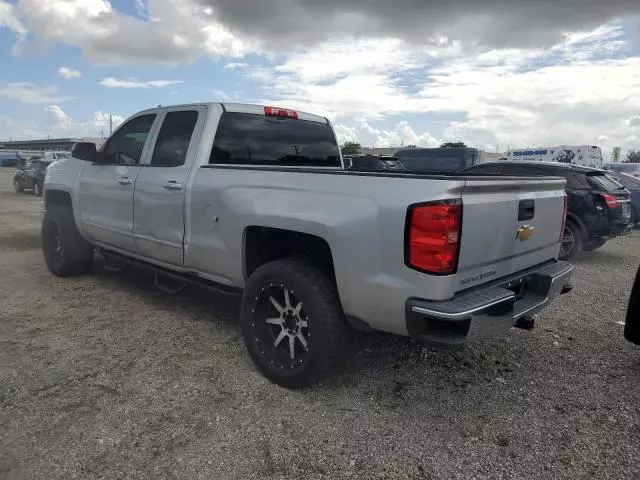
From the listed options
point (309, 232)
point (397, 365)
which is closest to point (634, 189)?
point (397, 365)

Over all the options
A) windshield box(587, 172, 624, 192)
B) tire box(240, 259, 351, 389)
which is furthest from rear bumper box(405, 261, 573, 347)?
windshield box(587, 172, 624, 192)

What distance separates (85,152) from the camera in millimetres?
5164

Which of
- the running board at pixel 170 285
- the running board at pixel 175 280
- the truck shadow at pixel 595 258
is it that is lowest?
the truck shadow at pixel 595 258

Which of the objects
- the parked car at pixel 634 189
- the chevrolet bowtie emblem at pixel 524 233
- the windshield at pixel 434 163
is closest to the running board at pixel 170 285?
the chevrolet bowtie emblem at pixel 524 233

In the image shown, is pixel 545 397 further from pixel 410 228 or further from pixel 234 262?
pixel 234 262

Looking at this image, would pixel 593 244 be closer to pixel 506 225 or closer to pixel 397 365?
pixel 397 365

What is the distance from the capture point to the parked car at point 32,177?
19625 mm

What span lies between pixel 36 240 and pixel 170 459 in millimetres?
7657

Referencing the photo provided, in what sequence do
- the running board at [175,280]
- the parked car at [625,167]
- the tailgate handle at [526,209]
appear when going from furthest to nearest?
the parked car at [625,167] → the running board at [175,280] → the tailgate handle at [526,209]

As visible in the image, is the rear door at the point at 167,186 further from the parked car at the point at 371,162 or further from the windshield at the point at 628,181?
the windshield at the point at 628,181

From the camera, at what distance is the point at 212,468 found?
2.51 meters

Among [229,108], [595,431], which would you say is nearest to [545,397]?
[595,431]

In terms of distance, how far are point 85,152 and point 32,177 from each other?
57.1 ft

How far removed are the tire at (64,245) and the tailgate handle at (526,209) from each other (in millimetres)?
4845
